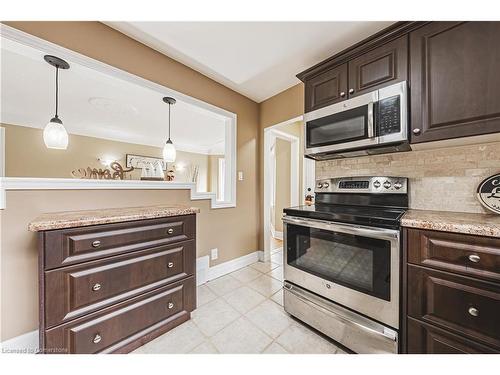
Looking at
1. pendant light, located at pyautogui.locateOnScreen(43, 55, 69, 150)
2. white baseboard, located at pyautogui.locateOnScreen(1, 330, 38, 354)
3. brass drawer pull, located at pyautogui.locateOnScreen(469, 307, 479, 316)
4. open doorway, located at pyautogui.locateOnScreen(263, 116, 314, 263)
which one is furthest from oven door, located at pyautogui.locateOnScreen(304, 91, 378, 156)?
white baseboard, located at pyautogui.locateOnScreen(1, 330, 38, 354)

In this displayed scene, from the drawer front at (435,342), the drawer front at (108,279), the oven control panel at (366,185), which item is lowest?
the drawer front at (435,342)

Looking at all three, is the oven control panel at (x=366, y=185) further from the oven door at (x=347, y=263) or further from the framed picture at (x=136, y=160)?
the framed picture at (x=136, y=160)

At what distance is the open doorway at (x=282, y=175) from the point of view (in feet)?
9.18

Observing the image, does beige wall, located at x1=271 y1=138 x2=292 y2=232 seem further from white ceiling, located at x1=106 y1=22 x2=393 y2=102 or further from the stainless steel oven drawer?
the stainless steel oven drawer

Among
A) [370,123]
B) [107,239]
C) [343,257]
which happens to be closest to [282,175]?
[370,123]

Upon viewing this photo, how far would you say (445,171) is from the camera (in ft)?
4.44

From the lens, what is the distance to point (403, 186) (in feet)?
4.79

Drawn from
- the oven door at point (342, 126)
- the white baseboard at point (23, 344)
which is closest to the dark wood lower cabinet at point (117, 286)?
the white baseboard at point (23, 344)

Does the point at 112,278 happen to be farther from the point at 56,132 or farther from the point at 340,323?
the point at 340,323

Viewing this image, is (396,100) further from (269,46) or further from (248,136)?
(248,136)

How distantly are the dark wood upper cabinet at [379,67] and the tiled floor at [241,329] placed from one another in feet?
6.22

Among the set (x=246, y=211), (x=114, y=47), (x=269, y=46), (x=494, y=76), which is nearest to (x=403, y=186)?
(x=494, y=76)

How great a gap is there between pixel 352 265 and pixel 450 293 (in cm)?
44

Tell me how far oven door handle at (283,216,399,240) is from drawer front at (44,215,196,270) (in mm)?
910
